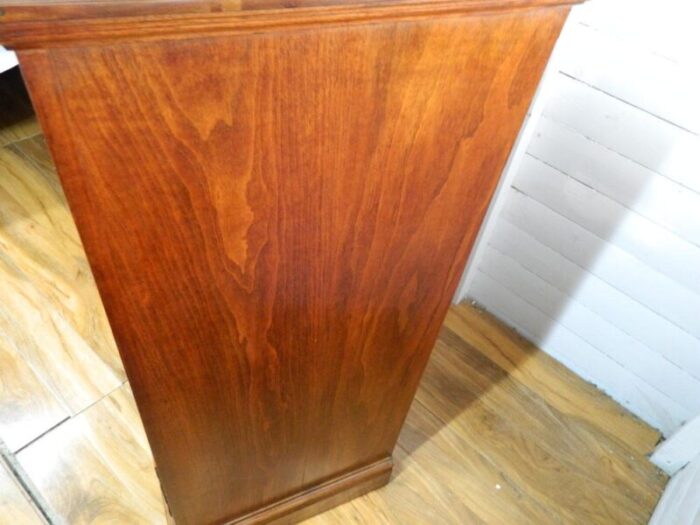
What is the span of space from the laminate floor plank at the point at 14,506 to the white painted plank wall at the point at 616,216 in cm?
119

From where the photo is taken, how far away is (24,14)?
0.94ft

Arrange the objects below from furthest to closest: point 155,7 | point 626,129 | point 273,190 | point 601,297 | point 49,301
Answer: point 49,301 < point 601,297 < point 626,129 < point 273,190 < point 155,7

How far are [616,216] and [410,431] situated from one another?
2.27 ft

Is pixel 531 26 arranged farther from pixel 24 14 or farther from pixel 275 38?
pixel 24 14

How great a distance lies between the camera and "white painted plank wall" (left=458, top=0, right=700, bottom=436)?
0.96m

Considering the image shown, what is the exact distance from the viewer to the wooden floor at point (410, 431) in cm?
110

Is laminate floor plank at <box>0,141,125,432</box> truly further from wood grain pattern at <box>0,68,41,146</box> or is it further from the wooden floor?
wood grain pattern at <box>0,68,41,146</box>

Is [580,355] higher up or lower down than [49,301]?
higher up

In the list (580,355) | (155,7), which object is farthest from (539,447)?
(155,7)

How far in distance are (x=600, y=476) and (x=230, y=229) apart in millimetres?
1180

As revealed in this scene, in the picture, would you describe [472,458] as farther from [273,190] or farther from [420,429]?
[273,190]

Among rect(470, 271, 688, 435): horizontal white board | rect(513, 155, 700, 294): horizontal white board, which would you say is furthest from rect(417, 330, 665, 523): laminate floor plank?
rect(513, 155, 700, 294): horizontal white board

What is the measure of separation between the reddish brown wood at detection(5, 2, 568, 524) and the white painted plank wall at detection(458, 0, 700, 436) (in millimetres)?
598

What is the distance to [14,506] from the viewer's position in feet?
3.43
